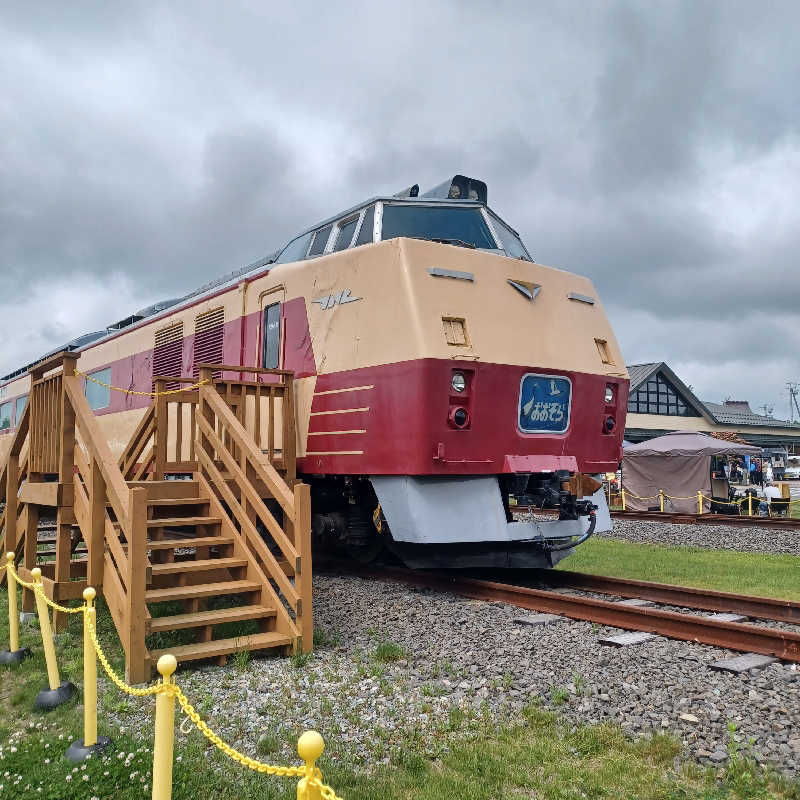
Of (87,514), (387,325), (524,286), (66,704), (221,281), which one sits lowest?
(66,704)

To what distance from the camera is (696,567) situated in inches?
405

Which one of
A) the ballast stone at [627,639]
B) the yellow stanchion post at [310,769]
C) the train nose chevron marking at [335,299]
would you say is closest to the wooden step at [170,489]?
the train nose chevron marking at [335,299]

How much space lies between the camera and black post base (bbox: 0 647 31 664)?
5598 mm

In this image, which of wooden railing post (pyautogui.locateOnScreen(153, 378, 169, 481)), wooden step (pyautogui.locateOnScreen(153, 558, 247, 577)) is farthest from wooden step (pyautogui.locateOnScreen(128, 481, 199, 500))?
wooden step (pyautogui.locateOnScreen(153, 558, 247, 577))

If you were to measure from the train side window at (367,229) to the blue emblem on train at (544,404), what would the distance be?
228cm

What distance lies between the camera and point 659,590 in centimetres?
743

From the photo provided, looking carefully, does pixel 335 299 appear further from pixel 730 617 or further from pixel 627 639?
pixel 730 617

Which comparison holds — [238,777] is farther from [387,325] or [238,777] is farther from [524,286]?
[524,286]

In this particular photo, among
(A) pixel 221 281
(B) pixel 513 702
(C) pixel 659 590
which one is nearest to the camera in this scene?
(B) pixel 513 702

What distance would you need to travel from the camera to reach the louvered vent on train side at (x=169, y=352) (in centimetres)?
1094

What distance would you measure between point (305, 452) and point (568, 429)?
2851 mm

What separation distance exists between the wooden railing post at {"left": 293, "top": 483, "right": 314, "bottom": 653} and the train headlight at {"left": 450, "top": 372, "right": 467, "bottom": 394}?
2014mm

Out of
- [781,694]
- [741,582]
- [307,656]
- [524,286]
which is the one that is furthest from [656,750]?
[741,582]

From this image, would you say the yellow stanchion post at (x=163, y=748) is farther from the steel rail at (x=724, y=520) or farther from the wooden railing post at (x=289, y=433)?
the steel rail at (x=724, y=520)
